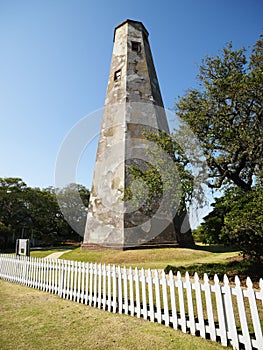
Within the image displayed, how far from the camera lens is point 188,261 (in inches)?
472

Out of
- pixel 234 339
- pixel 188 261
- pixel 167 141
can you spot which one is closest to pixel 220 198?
pixel 167 141

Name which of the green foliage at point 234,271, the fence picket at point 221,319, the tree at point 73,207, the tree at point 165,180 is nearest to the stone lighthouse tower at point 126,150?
the tree at point 165,180

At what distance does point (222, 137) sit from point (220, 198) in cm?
243

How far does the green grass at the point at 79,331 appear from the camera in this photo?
3.78 metres

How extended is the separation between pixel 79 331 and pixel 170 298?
2.71 meters

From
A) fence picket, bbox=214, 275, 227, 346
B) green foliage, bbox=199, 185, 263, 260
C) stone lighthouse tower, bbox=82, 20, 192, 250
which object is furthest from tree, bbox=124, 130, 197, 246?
fence picket, bbox=214, 275, 227, 346

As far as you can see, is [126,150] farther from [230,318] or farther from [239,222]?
[230,318]

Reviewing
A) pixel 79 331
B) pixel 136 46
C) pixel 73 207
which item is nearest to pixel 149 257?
pixel 79 331

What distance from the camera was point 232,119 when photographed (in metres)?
9.25

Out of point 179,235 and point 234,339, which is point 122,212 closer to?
point 179,235

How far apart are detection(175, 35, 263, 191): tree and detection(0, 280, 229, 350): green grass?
20.5ft

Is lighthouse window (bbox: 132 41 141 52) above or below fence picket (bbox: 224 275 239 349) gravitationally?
above

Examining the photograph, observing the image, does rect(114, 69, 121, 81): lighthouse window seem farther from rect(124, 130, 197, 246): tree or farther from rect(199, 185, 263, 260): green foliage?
rect(199, 185, 263, 260): green foliage

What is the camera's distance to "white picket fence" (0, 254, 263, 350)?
11.9 ft
